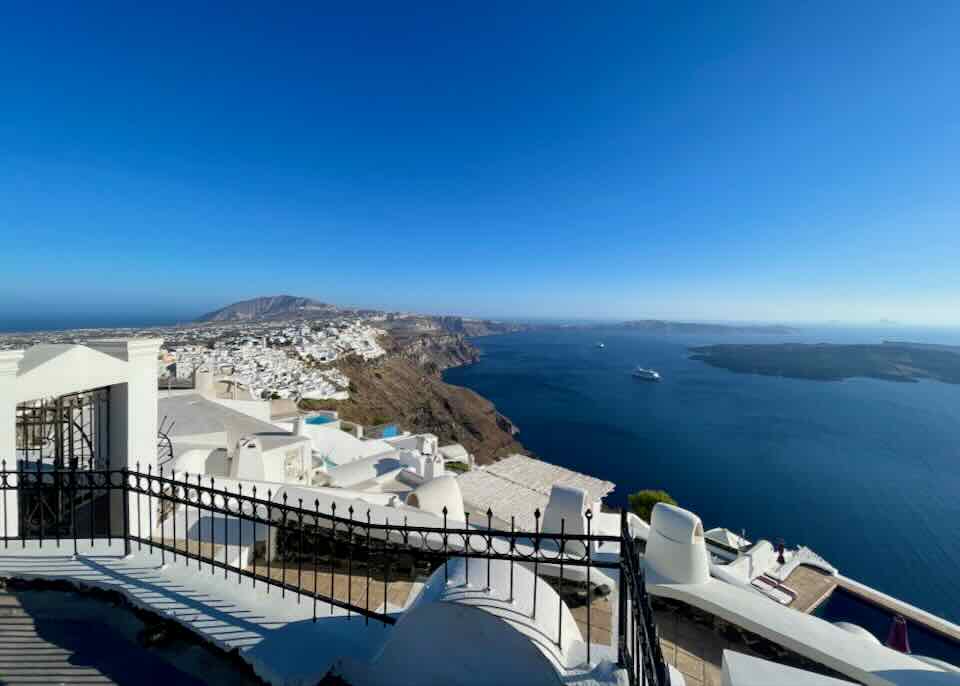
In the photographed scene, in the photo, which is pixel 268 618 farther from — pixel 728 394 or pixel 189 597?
pixel 728 394

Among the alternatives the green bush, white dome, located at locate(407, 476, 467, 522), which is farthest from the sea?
white dome, located at locate(407, 476, 467, 522)

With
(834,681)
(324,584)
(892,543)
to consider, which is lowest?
(892,543)

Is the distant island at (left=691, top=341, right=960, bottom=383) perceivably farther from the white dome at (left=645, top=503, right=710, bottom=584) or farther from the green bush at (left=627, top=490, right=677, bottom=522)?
the white dome at (left=645, top=503, right=710, bottom=584)

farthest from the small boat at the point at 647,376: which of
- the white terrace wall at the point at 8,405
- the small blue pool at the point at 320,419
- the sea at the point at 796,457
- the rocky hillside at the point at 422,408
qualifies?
the white terrace wall at the point at 8,405

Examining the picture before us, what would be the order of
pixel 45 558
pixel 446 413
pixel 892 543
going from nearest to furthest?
1. pixel 45 558
2. pixel 892 543
3. pixel 446 413

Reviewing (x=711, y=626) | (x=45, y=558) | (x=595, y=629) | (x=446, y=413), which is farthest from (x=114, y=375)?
(x=446, y=413)
